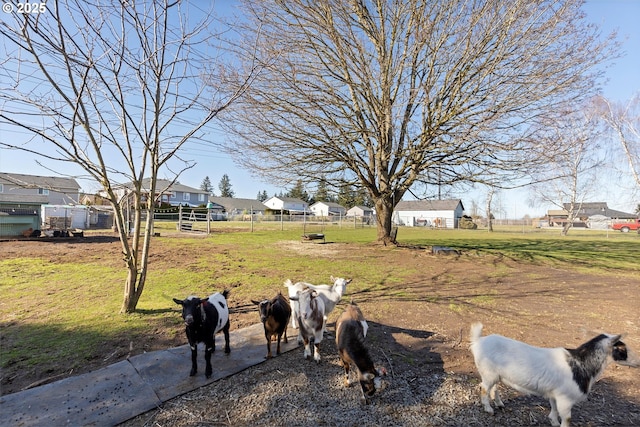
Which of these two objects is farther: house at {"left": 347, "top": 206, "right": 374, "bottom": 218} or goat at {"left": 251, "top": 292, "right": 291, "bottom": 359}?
house at {"left": 347, "top": 206, "right": 374, "bottom": 218}

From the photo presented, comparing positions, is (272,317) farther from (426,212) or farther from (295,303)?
(426,212)

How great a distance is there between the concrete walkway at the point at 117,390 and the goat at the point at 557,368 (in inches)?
109

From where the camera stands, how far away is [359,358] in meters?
3.04

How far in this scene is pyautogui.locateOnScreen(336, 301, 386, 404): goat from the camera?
116 inches

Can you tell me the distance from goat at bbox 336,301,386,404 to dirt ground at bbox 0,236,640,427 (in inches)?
6.3

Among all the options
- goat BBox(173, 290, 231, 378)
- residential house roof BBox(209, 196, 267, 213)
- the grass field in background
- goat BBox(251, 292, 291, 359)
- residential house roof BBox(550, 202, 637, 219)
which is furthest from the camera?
residential house roof BBox(550, 202, 637, 219)

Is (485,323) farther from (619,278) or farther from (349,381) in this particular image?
(619,278)

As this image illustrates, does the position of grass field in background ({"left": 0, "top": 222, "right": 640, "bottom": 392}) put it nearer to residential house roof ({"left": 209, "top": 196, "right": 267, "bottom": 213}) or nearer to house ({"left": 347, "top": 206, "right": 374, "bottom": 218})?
residential house roof ({"left": 209, "top": 196, "right": 267, "bottom": 213})

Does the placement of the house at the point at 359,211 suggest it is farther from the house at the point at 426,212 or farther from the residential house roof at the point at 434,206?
the house at the point at 426,212

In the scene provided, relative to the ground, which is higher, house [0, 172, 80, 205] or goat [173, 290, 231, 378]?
house [0, 172, 80, 205]

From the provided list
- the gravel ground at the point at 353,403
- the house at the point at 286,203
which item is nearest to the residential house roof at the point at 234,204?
the house at the point at 286,203

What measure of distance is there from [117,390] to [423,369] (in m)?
3.52

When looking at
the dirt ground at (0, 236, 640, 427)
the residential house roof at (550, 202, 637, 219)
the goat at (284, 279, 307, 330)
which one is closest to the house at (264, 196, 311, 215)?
the residential house roof at (550, 202, 637, 219)

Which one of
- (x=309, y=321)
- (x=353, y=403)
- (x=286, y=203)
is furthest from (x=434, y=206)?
(x=353, y=403)
